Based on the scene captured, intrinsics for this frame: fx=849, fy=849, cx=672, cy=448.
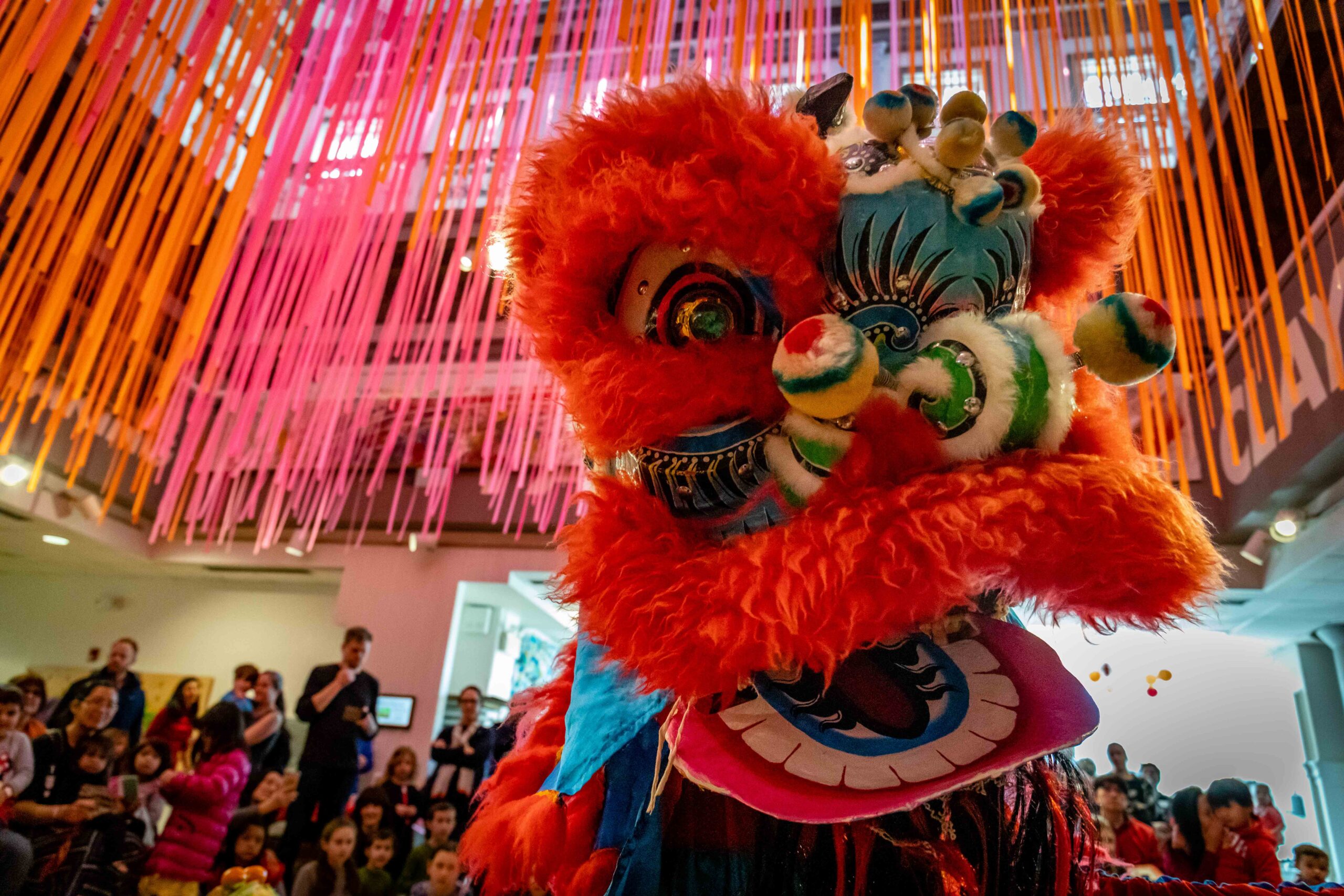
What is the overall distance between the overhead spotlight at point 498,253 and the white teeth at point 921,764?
1.70 ft

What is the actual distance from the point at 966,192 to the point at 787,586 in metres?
0.33

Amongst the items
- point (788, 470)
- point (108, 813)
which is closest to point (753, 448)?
point (788, 470)

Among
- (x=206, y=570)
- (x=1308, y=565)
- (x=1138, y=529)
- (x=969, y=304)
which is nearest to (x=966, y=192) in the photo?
(x=969, y=304)

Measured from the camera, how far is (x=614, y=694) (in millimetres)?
638

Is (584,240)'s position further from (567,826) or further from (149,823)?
(149,823)

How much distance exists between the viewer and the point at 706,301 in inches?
25.0

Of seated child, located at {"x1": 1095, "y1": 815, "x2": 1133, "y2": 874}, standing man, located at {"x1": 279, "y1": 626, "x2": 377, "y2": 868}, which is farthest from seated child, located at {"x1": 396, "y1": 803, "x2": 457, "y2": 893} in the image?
seated child, located at {"x1": 1095, "y1": 815, "x2": 1133, "y2": 874}

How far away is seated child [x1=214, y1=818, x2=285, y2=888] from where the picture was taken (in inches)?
122

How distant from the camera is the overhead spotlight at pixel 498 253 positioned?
2.49ft

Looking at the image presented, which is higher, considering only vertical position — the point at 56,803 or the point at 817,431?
the point at 817,431

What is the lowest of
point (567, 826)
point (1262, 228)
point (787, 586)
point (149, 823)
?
point (149, 823)

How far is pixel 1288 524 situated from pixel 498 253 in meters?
4.71

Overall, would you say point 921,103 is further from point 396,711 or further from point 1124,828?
point 396,711

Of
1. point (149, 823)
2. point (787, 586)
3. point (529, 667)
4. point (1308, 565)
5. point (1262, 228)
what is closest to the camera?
point (787, 586)
